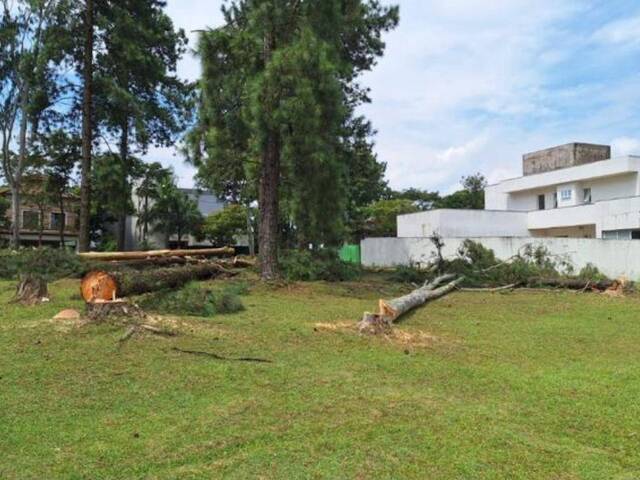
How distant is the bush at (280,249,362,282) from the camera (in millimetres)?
17359

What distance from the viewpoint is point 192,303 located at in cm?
955

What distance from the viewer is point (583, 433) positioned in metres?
4.87

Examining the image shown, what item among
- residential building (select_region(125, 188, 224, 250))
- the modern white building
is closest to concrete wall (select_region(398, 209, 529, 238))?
the modern white building

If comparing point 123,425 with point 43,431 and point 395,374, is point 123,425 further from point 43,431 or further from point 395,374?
point 395,374

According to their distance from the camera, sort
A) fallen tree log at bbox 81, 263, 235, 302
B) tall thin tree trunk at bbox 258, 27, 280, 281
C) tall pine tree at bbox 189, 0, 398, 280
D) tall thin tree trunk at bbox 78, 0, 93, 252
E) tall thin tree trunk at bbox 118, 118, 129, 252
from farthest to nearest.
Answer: tall thin tree trunk at bbox 118, 118, 129, 252 < tall thin tree trunk at bbox 78, 0, 93, 252 < tall thin tree trunk at bbox 258, 27, 280, 281 < tall pine tree at bbox 189, 0, 398, 280 < fallen tree log at bbox 81, 263, 235, 302

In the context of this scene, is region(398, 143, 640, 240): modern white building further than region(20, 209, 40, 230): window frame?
No

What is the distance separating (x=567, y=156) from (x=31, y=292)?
121ft

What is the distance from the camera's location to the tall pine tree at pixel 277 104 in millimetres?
13453

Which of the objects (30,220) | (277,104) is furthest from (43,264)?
(30,220)

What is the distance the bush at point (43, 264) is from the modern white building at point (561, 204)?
70.3ft

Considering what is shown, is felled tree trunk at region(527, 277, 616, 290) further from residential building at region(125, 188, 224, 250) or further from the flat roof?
residential building at region(125, 188, 224, 250)

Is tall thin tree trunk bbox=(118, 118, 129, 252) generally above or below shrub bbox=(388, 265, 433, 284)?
above

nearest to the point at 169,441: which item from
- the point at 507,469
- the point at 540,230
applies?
the point at 507,469

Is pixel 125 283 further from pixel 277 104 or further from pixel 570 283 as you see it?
pixel 570 283
